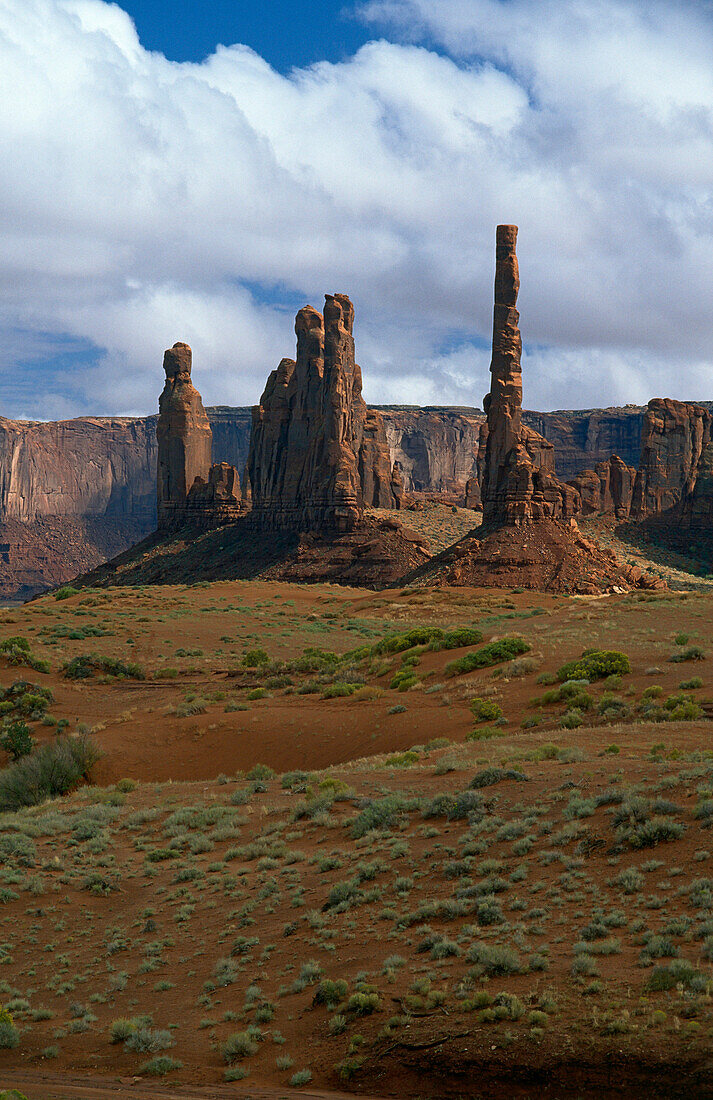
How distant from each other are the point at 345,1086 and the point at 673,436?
104m

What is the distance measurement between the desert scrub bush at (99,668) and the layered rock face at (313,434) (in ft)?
170

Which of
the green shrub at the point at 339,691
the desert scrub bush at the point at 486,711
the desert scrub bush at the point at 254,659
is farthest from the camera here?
the desert scrub bush at the point at 254,659

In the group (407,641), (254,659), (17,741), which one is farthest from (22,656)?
(407,641)

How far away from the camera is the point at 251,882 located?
49.6 feet

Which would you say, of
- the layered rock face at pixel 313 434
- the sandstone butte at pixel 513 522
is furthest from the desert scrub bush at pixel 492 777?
the layered rock face at pixel 313 434

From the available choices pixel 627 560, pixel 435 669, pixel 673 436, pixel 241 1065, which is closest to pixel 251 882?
pixel 241 1065

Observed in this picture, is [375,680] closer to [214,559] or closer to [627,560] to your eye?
[627,560]

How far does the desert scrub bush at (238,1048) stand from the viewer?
10.1 metres

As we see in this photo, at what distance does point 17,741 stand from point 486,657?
1411cm

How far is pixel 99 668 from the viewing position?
1660 inches

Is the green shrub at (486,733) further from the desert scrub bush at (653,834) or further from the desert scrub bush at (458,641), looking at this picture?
the desert scrub bush at (458,641)

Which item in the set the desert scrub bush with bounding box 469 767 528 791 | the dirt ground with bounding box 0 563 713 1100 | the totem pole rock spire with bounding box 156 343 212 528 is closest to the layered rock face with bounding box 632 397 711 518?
the totem pole rock spire with bounding box 156 343 212 528

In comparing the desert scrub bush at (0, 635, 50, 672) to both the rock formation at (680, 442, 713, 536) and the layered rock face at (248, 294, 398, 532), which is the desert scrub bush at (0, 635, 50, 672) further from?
the rock formation at (680, 442, 713, 536)

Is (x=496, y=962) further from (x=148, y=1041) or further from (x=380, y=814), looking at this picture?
(x=380, y=814)
